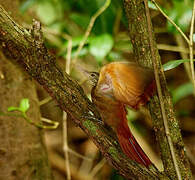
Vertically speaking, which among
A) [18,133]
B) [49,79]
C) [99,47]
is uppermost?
[99,47]

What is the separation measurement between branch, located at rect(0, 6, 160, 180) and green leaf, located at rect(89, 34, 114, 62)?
725mm

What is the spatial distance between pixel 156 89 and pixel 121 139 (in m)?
0.16

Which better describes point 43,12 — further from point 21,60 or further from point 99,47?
point 21,60

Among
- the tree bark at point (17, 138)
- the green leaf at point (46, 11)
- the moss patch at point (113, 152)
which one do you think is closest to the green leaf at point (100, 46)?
the tree bark at point (17, 138)

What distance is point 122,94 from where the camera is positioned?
2.77 feet

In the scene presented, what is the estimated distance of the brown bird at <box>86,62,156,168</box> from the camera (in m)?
0.84

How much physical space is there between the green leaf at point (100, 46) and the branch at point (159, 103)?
677 millimetres

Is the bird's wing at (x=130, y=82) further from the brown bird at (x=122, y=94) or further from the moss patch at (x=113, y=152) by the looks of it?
the moss patch at (x=113, y=152)

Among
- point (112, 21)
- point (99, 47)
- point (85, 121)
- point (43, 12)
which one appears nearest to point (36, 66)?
point (85, 121)

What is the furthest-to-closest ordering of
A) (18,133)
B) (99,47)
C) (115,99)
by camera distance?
(99,47) < (18,133) < (115,99)

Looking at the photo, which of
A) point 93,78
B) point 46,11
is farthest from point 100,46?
point 46,11

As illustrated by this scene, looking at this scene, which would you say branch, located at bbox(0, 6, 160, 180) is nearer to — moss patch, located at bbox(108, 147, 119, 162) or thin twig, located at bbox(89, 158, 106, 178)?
moss patch, located at bbox(108, 147, 119, 162)

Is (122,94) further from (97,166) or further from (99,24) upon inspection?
(97,166)

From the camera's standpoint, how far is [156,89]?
0.89 meters
